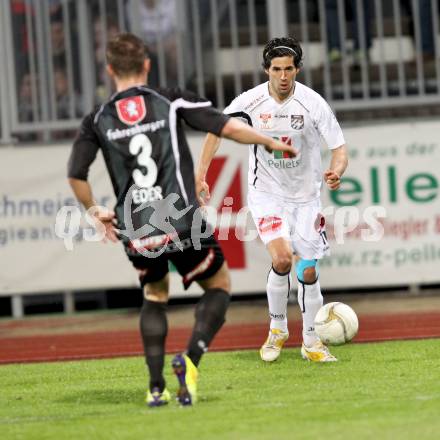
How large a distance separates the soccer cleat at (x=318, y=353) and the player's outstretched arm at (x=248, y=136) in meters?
2.37

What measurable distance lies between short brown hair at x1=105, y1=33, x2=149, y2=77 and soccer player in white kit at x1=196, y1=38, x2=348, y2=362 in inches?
88.9

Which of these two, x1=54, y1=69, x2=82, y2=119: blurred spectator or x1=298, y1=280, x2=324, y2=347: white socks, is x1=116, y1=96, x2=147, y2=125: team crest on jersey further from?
x1=54, y1=69, x2=82, y2=119: blurred spectator

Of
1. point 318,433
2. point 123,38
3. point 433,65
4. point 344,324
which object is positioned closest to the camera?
point 318,433

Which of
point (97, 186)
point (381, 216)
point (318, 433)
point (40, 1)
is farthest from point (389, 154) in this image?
point (318, 433)

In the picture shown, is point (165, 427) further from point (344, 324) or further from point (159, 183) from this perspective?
point (344, 324)

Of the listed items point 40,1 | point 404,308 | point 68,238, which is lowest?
point 404,308

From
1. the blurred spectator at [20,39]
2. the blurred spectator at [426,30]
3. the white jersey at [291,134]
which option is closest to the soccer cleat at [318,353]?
the white jersey at [291,134]

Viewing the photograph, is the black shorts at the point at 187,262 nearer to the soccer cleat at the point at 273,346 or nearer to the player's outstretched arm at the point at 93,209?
the player's outstretched arm at the point at 93,209

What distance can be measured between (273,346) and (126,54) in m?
3.03

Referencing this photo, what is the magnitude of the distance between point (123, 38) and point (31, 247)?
691cm

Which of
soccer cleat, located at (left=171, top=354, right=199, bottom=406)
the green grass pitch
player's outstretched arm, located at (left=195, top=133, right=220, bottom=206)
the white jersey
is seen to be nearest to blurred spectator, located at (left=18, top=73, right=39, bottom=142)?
the green grass pitch

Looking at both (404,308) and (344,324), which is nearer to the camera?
(344,324)

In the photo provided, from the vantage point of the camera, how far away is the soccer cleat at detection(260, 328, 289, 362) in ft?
29.9

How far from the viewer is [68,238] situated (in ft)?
44.2
